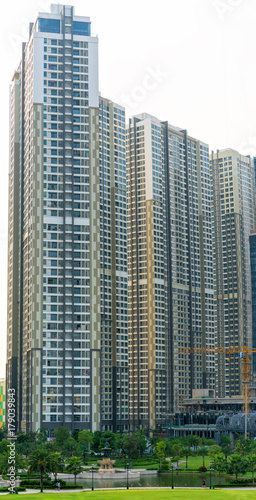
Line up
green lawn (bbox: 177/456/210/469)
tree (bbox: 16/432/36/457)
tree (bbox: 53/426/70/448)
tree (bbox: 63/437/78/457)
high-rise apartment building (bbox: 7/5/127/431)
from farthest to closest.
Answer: high-rise apartment building (bbox: 7/5/127/431) < tree (bbox: 53/426/70/448) < tree (bbox: 16/432/36/457) < tree (bbox: 63/437/78/457) < green lawn (bbox: 177/456/210/469)

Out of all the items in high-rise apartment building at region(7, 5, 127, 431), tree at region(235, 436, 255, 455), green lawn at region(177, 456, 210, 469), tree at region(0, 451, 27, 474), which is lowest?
green lawn at region(177, 456, 210, 469)

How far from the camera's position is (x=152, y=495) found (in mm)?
93500

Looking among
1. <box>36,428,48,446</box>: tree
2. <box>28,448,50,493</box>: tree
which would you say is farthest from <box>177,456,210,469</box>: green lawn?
<box>28,448,50,493</box>: tree

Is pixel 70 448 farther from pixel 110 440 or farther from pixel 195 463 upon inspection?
pixel 195 463

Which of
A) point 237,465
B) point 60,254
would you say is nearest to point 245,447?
point 237,465

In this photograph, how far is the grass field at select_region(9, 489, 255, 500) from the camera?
294 feet

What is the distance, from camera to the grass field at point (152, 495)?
8975 cm

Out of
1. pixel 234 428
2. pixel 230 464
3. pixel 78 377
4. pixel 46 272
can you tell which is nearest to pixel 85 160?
pixel 46 272

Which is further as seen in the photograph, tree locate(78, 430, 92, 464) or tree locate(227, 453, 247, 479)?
tree locate(78, 430, 92, 464)

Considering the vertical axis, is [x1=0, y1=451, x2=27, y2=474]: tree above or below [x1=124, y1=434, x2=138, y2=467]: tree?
above

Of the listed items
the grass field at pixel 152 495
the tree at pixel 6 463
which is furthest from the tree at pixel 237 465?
the tree at pixel 6 463

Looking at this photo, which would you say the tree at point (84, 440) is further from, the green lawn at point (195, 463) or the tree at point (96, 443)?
the green lawn at point (195, 463)

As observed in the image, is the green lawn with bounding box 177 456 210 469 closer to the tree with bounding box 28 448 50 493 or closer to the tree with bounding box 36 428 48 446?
the tree with bounding box 36 428 48 446

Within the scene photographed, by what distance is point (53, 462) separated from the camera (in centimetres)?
10531
